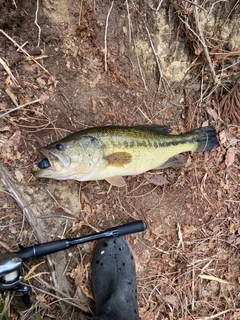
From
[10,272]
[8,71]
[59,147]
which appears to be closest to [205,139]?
[59,147]

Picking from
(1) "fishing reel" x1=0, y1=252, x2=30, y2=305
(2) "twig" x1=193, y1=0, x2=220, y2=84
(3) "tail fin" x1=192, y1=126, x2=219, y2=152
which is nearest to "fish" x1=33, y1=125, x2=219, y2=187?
(3) "tail fin" x1=192, y1=126, x2=219, y2=152

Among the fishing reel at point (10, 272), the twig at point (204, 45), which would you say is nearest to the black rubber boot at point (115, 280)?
the fishing reel at point (10, 272)

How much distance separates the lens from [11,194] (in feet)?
10.2

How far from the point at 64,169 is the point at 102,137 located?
0.46 meters

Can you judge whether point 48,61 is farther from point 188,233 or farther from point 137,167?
point 188,233

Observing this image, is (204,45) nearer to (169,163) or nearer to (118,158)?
(169,163)

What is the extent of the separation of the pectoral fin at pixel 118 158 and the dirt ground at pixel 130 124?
1.82ft

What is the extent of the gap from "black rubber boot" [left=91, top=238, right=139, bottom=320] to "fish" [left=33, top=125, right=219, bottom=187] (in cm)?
82

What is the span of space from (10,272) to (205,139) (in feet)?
7.86

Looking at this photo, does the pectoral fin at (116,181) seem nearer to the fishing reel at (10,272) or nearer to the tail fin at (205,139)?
the tail fin at (205,139)

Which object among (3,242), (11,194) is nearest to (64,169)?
(11,194)

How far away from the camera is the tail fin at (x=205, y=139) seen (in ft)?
11.7

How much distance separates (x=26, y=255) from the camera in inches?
112

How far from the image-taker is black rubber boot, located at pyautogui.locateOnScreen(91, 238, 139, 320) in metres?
3.35
